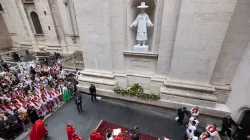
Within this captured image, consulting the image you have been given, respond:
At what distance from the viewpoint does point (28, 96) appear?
8.47 m

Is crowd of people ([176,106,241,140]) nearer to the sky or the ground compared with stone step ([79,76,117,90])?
nearer to the ground

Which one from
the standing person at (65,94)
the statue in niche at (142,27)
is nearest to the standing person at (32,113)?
the standing person at (65,94)

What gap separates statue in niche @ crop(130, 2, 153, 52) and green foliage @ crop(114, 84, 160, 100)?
2710mm

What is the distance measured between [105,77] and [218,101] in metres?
7.48

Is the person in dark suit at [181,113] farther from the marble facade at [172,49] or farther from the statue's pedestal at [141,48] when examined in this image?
the statue's pedestal at [141,48]

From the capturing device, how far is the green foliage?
26.6 feet

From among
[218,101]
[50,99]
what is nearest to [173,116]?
[218,101]

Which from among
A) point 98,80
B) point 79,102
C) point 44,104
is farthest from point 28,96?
point 98,80

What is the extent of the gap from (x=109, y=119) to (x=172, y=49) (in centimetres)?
576

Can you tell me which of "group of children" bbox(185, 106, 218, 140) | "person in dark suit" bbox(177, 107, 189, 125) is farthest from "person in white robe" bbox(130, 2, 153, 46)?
"group of children" bbox(185, 106, 218, 140)

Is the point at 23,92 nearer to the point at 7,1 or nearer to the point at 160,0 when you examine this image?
the point at 160,0

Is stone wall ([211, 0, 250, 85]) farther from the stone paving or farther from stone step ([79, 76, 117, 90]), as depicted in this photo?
stone step ([79, 76, 117, 90])

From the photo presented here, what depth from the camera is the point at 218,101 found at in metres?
7.70

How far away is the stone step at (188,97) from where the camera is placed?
716 centimetres
